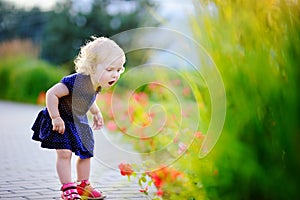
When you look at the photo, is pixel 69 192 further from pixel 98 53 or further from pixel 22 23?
pixel 22 23

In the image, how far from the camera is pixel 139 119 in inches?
308

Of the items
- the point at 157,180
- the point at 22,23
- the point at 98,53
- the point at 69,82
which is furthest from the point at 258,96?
the point at 22,23

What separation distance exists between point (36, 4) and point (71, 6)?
3.80 meters

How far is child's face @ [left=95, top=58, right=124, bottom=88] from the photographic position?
13.1ft

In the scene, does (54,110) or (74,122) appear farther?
(74,122)

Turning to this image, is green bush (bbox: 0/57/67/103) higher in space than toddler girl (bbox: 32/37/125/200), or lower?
higher

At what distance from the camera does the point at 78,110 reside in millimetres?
4238

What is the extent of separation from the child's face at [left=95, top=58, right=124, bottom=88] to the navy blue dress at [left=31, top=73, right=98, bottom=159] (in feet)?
0.63

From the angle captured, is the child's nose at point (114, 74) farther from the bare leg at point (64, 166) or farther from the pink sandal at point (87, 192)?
the pink sandal at point (87, 192)

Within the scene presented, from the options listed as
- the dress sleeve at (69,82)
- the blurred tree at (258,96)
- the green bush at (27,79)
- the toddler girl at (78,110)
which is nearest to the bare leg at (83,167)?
the toddler girl at (78,110)

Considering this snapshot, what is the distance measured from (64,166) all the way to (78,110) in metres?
0.40

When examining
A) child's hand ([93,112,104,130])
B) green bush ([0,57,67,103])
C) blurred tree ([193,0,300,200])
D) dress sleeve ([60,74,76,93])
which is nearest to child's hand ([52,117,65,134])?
dress sleeve ([60,74,76,93])

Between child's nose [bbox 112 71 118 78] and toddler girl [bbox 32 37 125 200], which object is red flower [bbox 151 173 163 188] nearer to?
toddler girl [bbox 32 37 125 200]

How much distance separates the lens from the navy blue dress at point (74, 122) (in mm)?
4133
